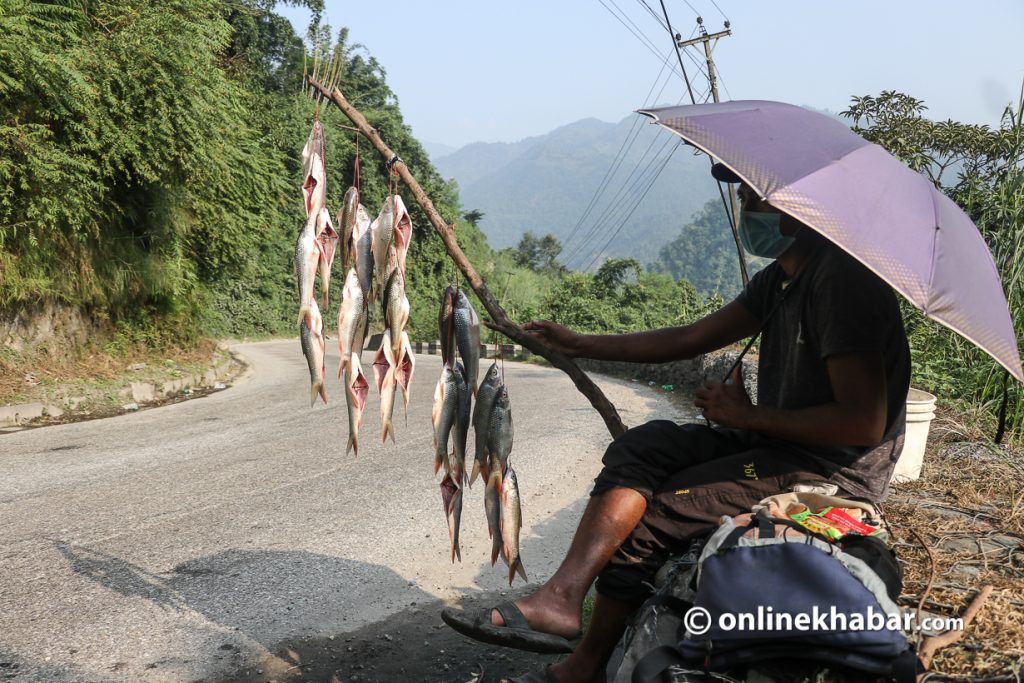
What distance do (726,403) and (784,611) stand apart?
80cm

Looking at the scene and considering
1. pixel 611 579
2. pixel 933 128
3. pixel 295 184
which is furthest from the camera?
pixel 295 184

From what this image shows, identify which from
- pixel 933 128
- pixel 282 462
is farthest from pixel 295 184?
pixel 282 462

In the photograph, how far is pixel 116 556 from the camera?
5465mm

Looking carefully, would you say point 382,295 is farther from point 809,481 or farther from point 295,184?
point 295,184

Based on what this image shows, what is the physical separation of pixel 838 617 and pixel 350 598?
11.2ft

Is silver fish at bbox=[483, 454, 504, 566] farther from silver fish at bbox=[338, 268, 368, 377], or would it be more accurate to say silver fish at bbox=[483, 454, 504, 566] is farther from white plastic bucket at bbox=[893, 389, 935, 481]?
white plastic bucket at bbox=[893, 389, 935, 481]

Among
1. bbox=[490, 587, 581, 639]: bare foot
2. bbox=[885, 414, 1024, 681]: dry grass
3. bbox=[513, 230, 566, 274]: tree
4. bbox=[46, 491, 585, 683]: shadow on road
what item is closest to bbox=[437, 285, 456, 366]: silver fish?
bbox=[490, 587, 581, 639]: bare foot

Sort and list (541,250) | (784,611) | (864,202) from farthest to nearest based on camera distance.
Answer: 1. (541,250)
2. (864,202)
3. (784,611)

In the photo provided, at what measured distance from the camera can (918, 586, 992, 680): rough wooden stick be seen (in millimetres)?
2240

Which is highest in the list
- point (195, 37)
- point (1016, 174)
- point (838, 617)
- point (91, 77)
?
point (195, 37)

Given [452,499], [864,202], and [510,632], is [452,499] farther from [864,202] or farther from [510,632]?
[864,202]

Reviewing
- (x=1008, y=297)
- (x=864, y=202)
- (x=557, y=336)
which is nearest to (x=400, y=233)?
(x=557, y=336)

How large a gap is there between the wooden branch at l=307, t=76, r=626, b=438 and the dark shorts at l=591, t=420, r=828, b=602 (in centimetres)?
31

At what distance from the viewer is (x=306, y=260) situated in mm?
2502
